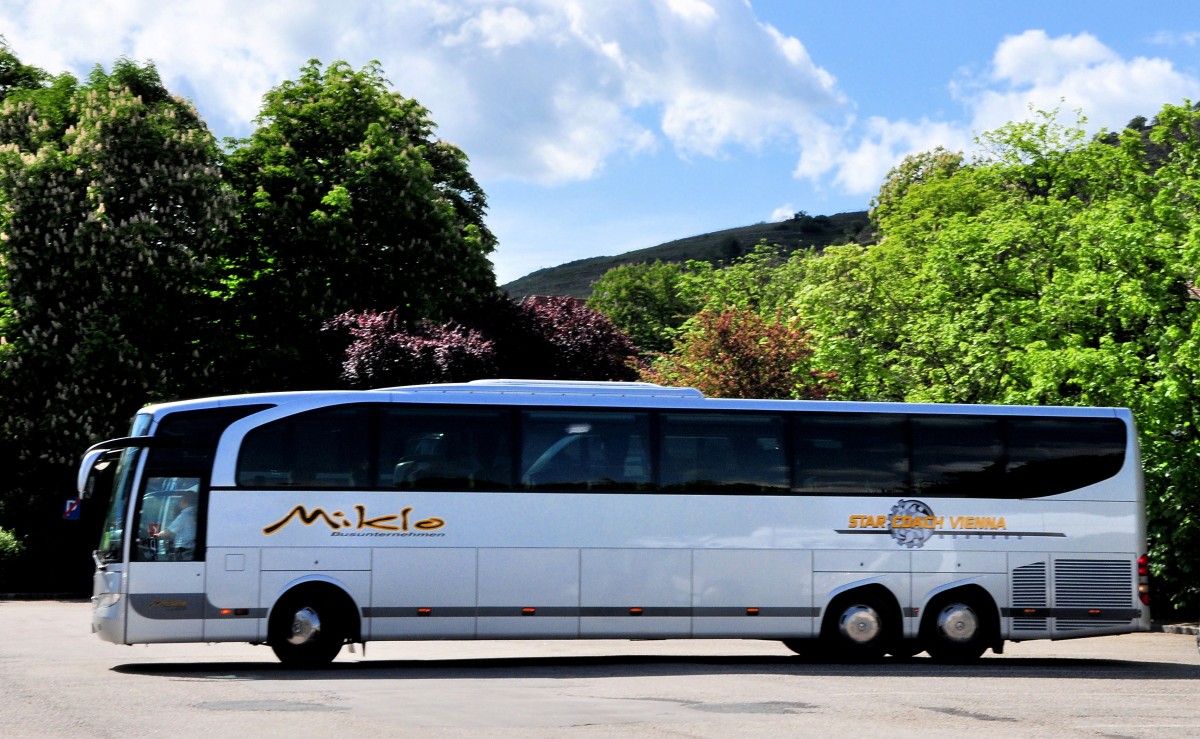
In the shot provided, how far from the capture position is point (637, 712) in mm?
12656

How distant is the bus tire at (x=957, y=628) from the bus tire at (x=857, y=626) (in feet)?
1.59

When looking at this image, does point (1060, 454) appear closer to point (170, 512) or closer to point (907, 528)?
point (907, 528)

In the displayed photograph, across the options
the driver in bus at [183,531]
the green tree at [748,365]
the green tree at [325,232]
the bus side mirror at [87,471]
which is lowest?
the driver in bus at [183,531]

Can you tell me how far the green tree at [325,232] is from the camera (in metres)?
42.3

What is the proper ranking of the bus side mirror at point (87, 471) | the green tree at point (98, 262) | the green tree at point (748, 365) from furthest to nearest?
the green tree at point (748, 365), the green tree at point (98, 262), the bus side mirror at point (87, 471)

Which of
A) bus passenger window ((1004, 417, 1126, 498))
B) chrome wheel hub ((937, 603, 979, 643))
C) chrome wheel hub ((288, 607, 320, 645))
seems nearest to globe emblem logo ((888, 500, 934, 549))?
chrome wheel hub ((937, 603, 979, 643))

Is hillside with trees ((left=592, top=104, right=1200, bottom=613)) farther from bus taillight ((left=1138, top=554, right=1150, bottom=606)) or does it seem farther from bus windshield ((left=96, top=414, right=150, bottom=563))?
bus windshield ((left=96, top=414, right=150, bottom=563))

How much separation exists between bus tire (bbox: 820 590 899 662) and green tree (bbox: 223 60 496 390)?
2454 cm

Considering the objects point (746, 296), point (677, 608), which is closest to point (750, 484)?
point (677, 608)

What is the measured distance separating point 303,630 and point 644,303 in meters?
89.1

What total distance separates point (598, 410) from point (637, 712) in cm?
633

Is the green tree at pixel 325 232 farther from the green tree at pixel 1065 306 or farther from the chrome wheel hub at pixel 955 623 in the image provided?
the chrome wheel hub at pixel 955 623

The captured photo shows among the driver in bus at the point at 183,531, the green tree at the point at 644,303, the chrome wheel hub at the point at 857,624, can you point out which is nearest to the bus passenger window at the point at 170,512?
the driver in bus at the point at 183,531

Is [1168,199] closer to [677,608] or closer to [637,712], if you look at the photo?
[677,608]
